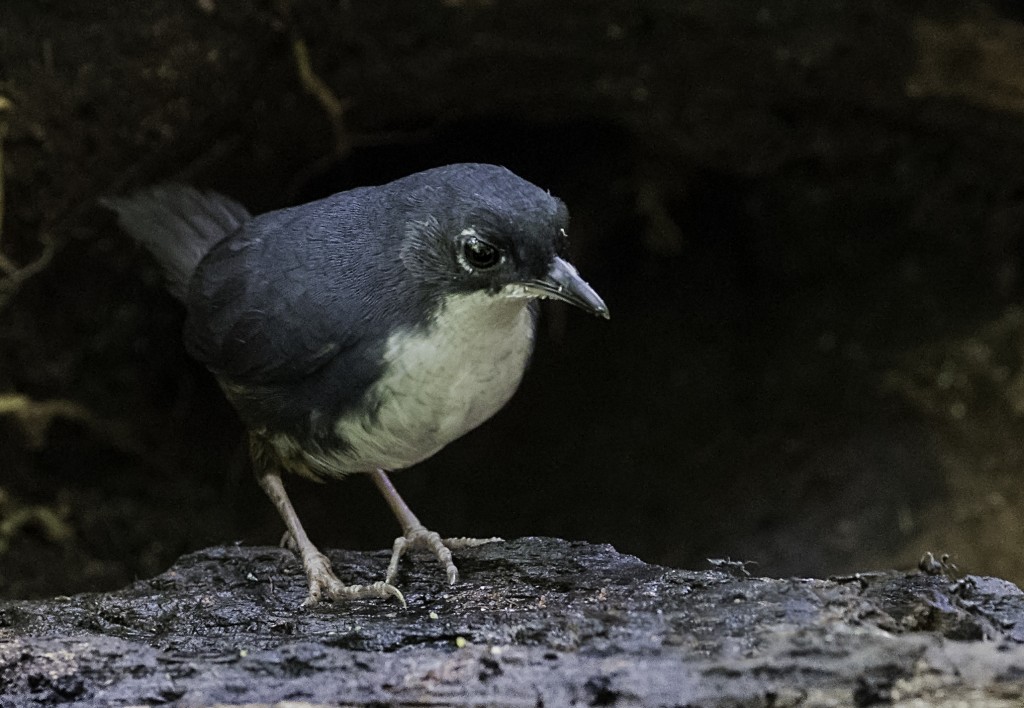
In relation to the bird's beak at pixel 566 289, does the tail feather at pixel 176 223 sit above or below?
above

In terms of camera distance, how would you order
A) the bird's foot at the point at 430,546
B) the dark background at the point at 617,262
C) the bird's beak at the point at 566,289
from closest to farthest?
the bird's beak at the point at 566,289
the bird's foot at the point at 430,546
the dark background at the point at 617,262

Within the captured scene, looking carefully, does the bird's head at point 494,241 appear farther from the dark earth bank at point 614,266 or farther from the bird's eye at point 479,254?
the dark earth bank at point 614,266

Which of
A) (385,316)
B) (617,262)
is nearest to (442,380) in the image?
(385,316)

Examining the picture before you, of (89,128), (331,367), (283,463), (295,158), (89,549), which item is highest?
(295,158)

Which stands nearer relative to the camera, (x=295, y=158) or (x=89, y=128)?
(x=89, y=128)

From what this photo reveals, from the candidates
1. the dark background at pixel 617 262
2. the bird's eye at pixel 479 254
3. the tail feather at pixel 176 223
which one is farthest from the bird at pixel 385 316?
the dark background at pixel 617 262

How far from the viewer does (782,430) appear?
4605 mm

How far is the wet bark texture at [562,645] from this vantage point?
1.85 meters

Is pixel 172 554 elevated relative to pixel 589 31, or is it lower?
lower

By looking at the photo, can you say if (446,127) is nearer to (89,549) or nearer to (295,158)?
(295,158)

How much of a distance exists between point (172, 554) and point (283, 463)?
1376 millimetres

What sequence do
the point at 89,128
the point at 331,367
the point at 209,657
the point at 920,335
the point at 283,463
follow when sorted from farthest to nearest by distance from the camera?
the point at 920,335
the point at 89,128
the point at 283,463
the point at 331,367
the point at 209,657

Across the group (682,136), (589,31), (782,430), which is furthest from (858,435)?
(589,31)

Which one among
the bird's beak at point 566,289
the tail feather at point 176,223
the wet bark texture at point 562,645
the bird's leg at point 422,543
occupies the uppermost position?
the tail feather at point 176,223
